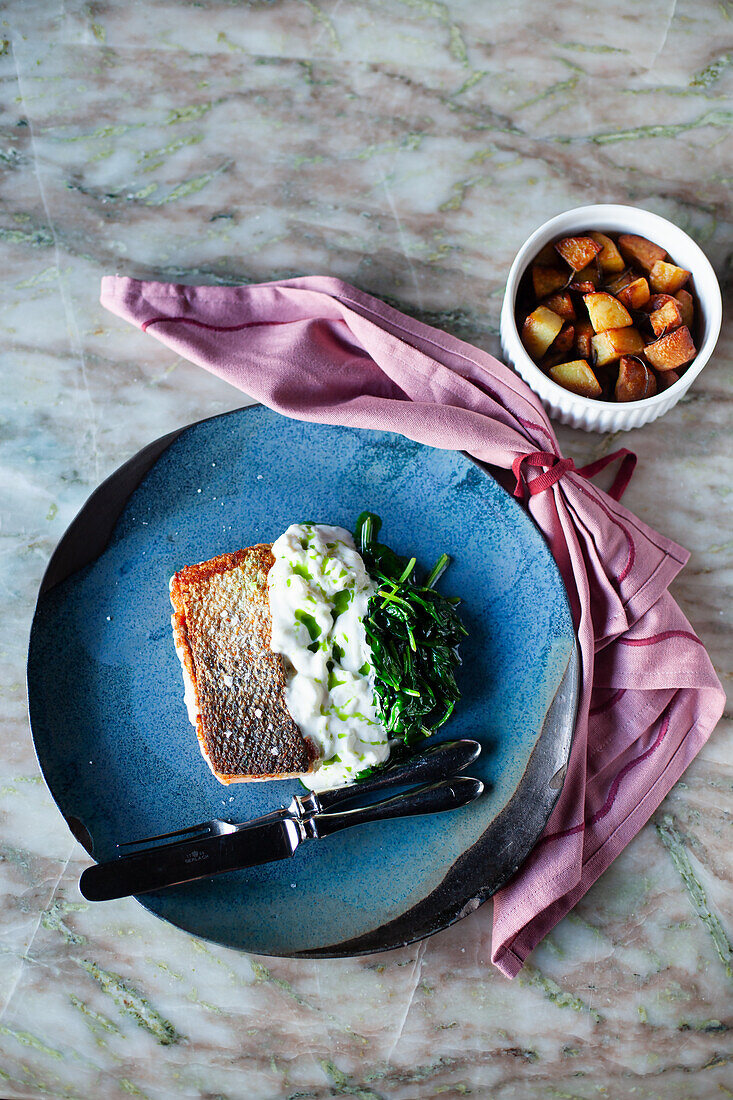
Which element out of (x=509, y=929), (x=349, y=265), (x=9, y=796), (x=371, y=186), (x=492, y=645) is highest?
(x=371, y=186)

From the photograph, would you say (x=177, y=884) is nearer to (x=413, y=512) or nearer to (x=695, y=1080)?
(x=413, y=512)

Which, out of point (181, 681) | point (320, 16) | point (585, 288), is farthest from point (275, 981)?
point (320, 16)

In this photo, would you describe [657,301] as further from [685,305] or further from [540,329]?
[540,329]

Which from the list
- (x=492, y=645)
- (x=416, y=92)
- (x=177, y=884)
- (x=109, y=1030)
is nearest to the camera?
(x=177, y=884)

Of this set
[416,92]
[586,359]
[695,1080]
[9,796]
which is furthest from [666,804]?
[416,92]

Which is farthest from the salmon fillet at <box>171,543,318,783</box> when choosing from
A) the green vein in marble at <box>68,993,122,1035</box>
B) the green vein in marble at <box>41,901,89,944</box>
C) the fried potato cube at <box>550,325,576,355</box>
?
the fried potato cube at <box>550,325,576,355</box>

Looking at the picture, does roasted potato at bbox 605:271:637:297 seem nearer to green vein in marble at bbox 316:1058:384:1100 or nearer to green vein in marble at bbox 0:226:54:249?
green vein in marble at bbox 0:226:54:249
